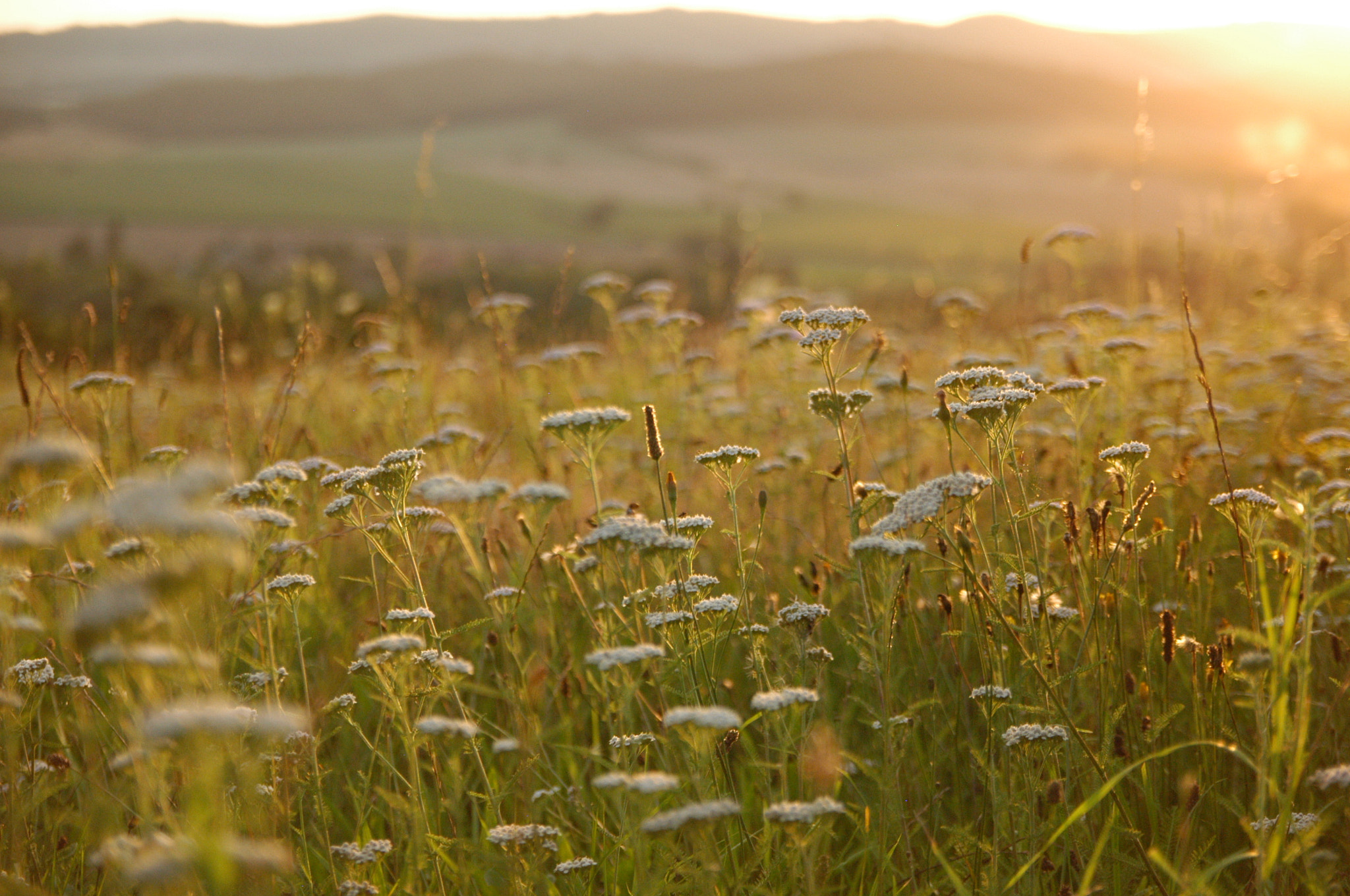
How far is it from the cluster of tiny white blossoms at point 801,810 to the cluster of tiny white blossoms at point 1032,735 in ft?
2.34

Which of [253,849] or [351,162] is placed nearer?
[253,849]

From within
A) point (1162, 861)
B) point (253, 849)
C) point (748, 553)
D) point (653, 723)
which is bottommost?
point (653, 723)

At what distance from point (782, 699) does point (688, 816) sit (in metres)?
0.40

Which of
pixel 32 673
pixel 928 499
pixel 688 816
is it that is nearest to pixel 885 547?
pixel 928 499

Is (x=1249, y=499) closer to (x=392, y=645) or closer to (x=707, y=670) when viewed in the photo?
(x=707, y=670)

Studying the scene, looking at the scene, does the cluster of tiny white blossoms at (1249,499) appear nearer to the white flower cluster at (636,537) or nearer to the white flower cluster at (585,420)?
the white flower cluster at (636,537)

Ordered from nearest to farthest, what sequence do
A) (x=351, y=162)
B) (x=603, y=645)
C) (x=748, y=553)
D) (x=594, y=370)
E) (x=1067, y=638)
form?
(x=603, y=645)
(x=1067, y=638)
(x=748, y=553)
(x=594, y=370)
(x=351, y=162)

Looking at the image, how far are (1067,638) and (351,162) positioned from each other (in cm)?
11179

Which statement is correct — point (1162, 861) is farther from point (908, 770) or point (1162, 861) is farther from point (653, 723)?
point (653, 723)

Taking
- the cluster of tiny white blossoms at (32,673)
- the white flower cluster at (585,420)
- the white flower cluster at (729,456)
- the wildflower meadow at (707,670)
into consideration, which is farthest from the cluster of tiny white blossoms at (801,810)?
the cluster of tiny white blossoms at (32,673)

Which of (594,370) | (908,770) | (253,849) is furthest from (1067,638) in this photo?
(594,370)

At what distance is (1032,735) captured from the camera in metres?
2.42

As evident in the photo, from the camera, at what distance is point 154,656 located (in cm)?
154

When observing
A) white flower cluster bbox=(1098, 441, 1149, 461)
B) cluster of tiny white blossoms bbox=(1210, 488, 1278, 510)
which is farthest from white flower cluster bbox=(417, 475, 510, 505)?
cluster of tiny white blossoms bbox=(1210, 488, 1278, 510)
